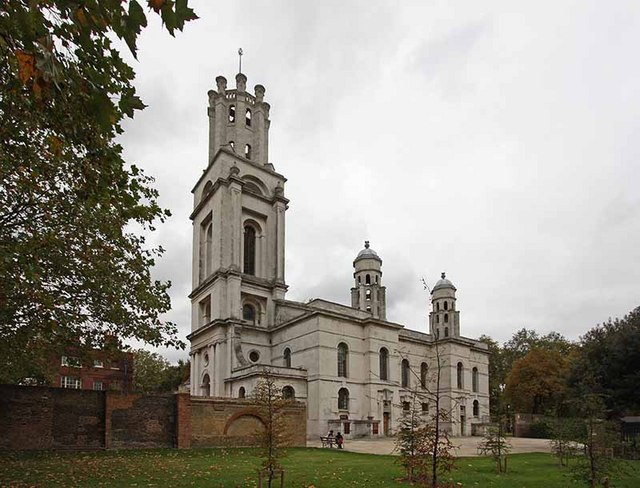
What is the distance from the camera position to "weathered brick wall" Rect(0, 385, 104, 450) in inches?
744

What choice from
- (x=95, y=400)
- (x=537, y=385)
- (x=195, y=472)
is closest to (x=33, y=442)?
(x=95, y=400)

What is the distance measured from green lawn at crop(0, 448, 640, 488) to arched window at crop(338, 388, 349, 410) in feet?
62.8

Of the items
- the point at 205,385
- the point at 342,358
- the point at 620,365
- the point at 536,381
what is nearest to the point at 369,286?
the point at 342,358

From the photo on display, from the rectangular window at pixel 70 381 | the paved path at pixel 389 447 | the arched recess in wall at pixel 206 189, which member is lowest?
the paved path at pixel 389 447

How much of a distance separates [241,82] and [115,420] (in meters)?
34.5

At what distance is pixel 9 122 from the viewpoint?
32.4 ft

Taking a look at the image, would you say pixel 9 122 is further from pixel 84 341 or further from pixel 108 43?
pixel 84 341

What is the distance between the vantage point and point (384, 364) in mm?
42312

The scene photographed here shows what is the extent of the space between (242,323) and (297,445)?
1430 cm

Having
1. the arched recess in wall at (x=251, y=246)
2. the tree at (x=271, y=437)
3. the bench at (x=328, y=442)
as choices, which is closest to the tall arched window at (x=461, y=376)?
the arched recess in wall at (x=251, y=246)

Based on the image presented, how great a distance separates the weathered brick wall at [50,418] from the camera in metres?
18.9

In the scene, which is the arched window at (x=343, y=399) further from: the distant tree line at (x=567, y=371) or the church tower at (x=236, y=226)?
the distant tree line at (x=567, y=371)

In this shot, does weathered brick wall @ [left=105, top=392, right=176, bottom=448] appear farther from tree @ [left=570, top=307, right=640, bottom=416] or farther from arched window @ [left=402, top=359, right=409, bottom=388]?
arched window @ [left=402, top=359, right=409, bottom=388]

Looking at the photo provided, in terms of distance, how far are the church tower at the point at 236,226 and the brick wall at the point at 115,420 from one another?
44.1 ft
